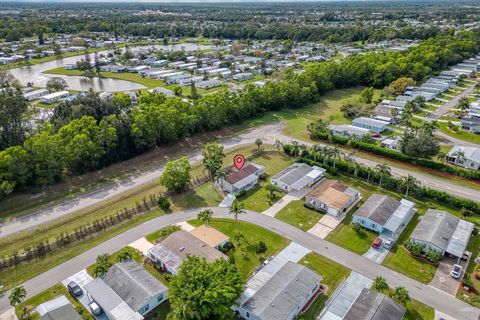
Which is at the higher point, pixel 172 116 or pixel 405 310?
pixel 172 116

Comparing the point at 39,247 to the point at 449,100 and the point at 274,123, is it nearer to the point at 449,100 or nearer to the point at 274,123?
the point at 274,123

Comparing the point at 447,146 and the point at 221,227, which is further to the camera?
the point at 447,146

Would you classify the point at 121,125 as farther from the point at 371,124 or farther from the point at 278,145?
the point at 371,124

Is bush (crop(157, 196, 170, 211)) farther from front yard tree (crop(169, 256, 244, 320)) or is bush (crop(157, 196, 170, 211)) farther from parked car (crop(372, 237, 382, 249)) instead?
parked car (crop(372, 237, 382, 249))

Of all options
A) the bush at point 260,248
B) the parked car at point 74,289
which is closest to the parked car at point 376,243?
the bush at point 260,248

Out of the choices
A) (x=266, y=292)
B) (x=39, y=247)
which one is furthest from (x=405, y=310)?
(x=39, y=247)

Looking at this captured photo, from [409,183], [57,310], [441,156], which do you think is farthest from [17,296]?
[441,156]

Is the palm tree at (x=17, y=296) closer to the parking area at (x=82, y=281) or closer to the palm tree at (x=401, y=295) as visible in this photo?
the parking area at (x=82, y=281)

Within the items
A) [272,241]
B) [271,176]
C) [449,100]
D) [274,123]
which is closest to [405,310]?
[272,241]

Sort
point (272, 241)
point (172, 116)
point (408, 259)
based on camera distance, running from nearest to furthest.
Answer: point (408, 259)
point (272, 241)
point (172, 116)

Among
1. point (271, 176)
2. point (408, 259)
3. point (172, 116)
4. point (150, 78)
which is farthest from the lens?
point (150, 78)
